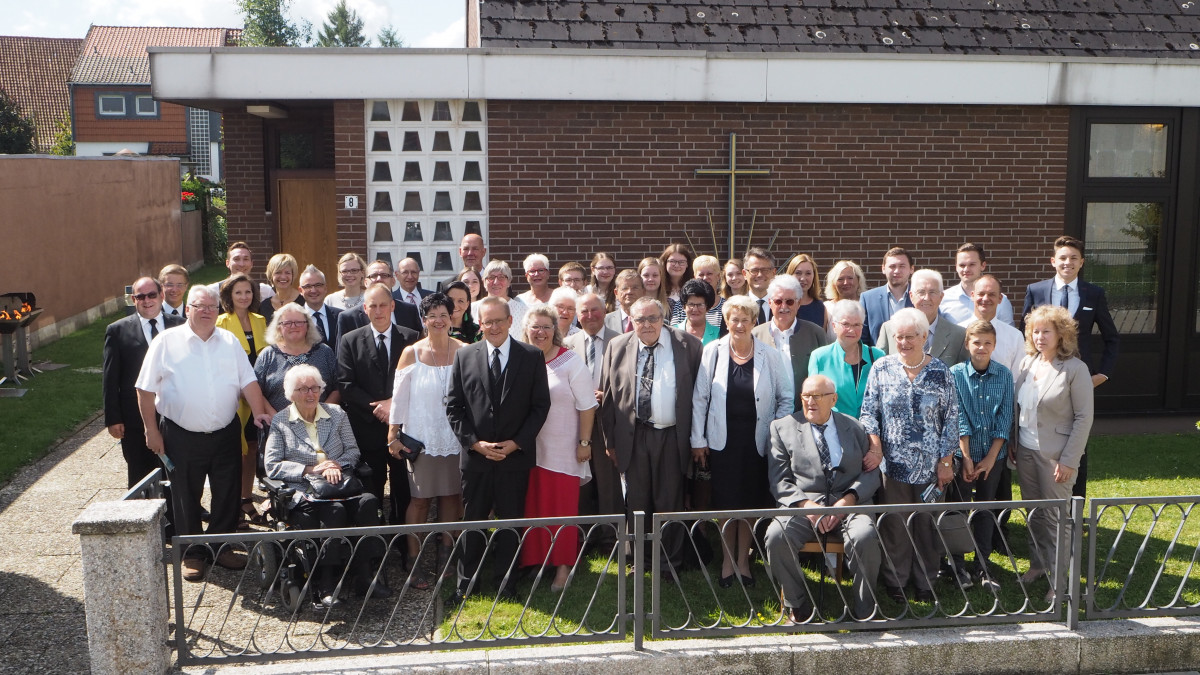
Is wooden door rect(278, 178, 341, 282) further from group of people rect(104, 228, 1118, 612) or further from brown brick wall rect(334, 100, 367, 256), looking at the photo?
group of people rect(104, 228, 1118, 612)

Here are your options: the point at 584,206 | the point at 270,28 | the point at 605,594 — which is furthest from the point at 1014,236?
the point at 270,28

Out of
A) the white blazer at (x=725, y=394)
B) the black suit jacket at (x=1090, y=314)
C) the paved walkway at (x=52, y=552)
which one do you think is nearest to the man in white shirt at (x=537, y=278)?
the white blazer at (x=725, y=394)

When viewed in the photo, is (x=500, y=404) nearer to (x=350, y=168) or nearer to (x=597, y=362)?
(x=597, y=362)

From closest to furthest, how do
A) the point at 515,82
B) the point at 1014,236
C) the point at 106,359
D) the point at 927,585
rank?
the point at 927,585
the point at 106,359
the point at 515,82
the point at 1014,236

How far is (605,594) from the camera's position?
6297mm

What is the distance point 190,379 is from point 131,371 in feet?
2.52

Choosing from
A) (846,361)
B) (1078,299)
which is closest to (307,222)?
(846,361)

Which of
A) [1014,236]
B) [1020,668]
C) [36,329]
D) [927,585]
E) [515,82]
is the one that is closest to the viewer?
[1020,668]

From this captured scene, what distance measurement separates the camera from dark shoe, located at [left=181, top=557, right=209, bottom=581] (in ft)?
21.1

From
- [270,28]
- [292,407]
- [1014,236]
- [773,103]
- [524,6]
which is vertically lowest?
[292,407]

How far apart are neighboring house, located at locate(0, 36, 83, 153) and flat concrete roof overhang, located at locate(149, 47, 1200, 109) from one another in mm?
49537

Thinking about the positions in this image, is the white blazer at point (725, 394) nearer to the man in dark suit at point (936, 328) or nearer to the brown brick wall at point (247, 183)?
the man in dark suit at point (936, 328)

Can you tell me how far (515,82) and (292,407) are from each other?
4.47 metres

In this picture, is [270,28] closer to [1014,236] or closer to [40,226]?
[40,226]
